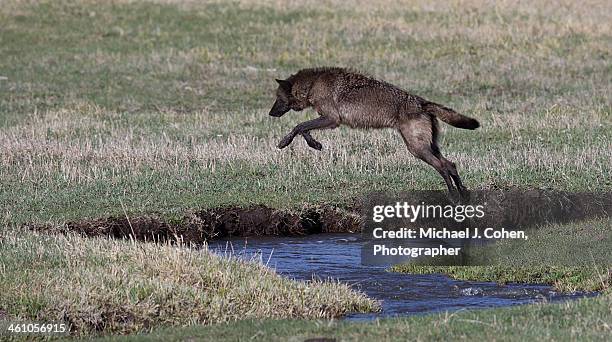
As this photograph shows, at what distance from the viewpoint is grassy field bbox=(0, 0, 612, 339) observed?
9203mm

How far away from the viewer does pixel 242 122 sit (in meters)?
18.2

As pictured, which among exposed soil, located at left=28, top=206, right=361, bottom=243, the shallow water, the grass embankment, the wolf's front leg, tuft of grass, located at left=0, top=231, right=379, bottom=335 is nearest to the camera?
the grass embankment

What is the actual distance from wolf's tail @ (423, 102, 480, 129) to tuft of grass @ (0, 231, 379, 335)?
3.41 m

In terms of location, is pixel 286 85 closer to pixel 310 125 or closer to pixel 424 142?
pixel 310 125

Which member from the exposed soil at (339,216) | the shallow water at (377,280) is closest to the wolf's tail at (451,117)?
the exposed soil at (339,216)

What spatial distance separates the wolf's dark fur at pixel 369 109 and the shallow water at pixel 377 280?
50.4 inches

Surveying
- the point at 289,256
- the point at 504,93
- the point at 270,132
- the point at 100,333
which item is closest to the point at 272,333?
the point at 100,333

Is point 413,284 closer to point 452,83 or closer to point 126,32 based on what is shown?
point 452,83

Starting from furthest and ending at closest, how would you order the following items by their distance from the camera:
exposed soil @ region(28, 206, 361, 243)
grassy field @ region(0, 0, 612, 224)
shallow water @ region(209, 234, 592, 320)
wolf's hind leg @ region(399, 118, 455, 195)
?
1. grassy field @ region(0, 0, 612, 224)
2. wolf's hind leg @ region(399, 118, 455, 195)
3. exposed soil @ region(28, 206, 361, 243)
4. shallow water @ region(209, 234, 592, 320)

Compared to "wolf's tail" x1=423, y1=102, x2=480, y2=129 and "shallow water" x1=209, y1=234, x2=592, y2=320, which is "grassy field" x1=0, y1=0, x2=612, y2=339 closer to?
"shallow water" x1=209, y1=234, x2=592, y2=320

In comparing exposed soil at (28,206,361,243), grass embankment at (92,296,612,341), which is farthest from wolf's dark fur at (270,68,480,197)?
grass embankment at (92,296,612,341)

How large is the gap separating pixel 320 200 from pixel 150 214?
1.98 meters

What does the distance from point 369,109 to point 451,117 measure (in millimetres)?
954

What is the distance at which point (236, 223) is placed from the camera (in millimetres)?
12141
